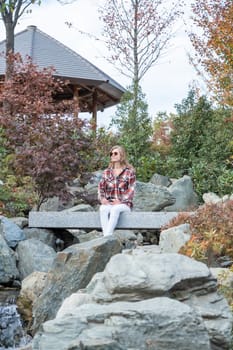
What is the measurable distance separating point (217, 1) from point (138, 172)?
6.62 meters

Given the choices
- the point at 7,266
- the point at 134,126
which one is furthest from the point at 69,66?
the point at 7,266

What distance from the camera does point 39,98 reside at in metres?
13.3

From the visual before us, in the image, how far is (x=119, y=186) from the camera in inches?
312

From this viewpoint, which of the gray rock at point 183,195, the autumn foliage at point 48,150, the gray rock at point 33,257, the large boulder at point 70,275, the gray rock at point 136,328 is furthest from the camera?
the gray rock at point 183,195

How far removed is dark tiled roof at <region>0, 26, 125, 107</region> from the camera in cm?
1839

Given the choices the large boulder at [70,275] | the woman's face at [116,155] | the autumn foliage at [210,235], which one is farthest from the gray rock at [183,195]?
the large boulder at [70,275]

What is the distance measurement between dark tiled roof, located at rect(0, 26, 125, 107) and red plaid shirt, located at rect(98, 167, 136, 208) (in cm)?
1040

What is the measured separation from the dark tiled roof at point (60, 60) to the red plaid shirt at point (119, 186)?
10403 mm

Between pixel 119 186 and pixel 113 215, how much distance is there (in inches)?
18.3

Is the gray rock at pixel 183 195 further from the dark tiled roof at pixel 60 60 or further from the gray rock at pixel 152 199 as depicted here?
the dark tiled roof at pixel 60 60

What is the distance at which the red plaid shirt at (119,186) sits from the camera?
7941 millimetres

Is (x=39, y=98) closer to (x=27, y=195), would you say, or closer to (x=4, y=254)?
(x=27, y=195)

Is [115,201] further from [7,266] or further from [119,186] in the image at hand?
[7,266]

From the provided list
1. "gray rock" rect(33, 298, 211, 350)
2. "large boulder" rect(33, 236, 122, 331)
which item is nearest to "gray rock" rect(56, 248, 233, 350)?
"gray rock" rect(33, 298, 211, 350)
